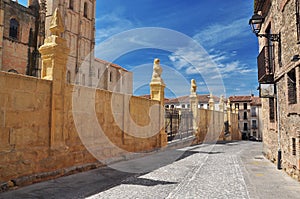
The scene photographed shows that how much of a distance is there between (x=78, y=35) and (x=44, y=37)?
16.5 feet

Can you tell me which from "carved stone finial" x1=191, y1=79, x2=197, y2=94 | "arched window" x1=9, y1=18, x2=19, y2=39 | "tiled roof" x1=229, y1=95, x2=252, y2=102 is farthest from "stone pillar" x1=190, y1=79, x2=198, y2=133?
"tiled roof" x1=229, y1=95, x2=252, y2=102

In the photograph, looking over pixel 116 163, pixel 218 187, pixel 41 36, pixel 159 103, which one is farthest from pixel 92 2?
pixel 218 187

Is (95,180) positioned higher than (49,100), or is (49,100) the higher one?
(49,100)

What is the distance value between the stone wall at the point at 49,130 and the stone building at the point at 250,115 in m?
44.6

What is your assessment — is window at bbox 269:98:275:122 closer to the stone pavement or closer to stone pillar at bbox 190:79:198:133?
the stone pavement

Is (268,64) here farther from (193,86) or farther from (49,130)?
(49,130)

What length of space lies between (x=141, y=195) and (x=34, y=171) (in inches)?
97.2

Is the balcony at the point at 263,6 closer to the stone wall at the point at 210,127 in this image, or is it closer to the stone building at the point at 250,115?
the stone wall at the point at 210,127

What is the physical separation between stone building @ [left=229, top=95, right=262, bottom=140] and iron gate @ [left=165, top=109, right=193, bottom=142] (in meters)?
36.0

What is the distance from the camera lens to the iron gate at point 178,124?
1302cm

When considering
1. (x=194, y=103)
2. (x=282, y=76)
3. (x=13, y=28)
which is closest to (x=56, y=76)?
(x=282, y=76)

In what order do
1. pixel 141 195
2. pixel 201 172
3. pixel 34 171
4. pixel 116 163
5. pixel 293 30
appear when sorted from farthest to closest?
1. pixel 116 163
2. pixel 201 172
3. pixel 293 30
4. pixel 34 171
5. pixel 141 195

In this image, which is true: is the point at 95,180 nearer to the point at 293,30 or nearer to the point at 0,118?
the point at 0,118

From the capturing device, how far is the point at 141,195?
178 inches
